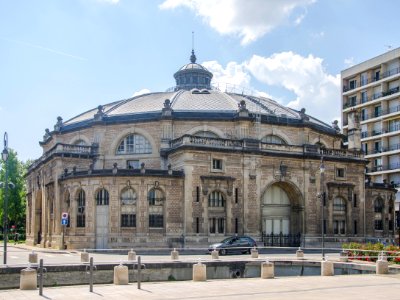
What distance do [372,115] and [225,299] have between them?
7128 cm

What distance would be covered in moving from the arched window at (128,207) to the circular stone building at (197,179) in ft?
0.28

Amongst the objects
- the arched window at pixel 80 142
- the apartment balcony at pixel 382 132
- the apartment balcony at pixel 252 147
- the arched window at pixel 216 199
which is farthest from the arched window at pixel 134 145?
the apartment balcony at pixel 382 132

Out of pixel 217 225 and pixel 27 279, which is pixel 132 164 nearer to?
pixel 217 225

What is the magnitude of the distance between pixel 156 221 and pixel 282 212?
13.0 meters

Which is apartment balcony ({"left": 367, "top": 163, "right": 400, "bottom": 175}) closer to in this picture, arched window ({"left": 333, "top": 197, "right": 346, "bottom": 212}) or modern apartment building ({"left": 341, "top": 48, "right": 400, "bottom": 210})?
modern apartment building ({"left": 341, "top": 48, "right": 400, "bottom": 210})

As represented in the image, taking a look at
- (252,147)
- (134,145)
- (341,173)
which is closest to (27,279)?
(252,147)

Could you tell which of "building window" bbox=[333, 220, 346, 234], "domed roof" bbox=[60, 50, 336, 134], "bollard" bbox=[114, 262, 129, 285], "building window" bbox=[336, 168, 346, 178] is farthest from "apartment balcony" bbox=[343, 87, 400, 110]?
"bollard" bbox=[114, 262, 129, 285]

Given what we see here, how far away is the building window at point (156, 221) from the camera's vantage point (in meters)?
48.2

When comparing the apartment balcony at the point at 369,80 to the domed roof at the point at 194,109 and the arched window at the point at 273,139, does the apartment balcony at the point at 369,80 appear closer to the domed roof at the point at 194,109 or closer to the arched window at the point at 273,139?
the domed roof at the point at 194,109

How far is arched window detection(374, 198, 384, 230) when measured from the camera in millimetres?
60750

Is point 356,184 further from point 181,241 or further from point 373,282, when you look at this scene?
point 373,282

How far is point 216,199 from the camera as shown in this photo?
5019 centimetres

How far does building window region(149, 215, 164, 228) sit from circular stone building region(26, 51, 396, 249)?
0.28 ft

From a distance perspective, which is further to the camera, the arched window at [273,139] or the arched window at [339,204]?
the arched window at [273,139]
